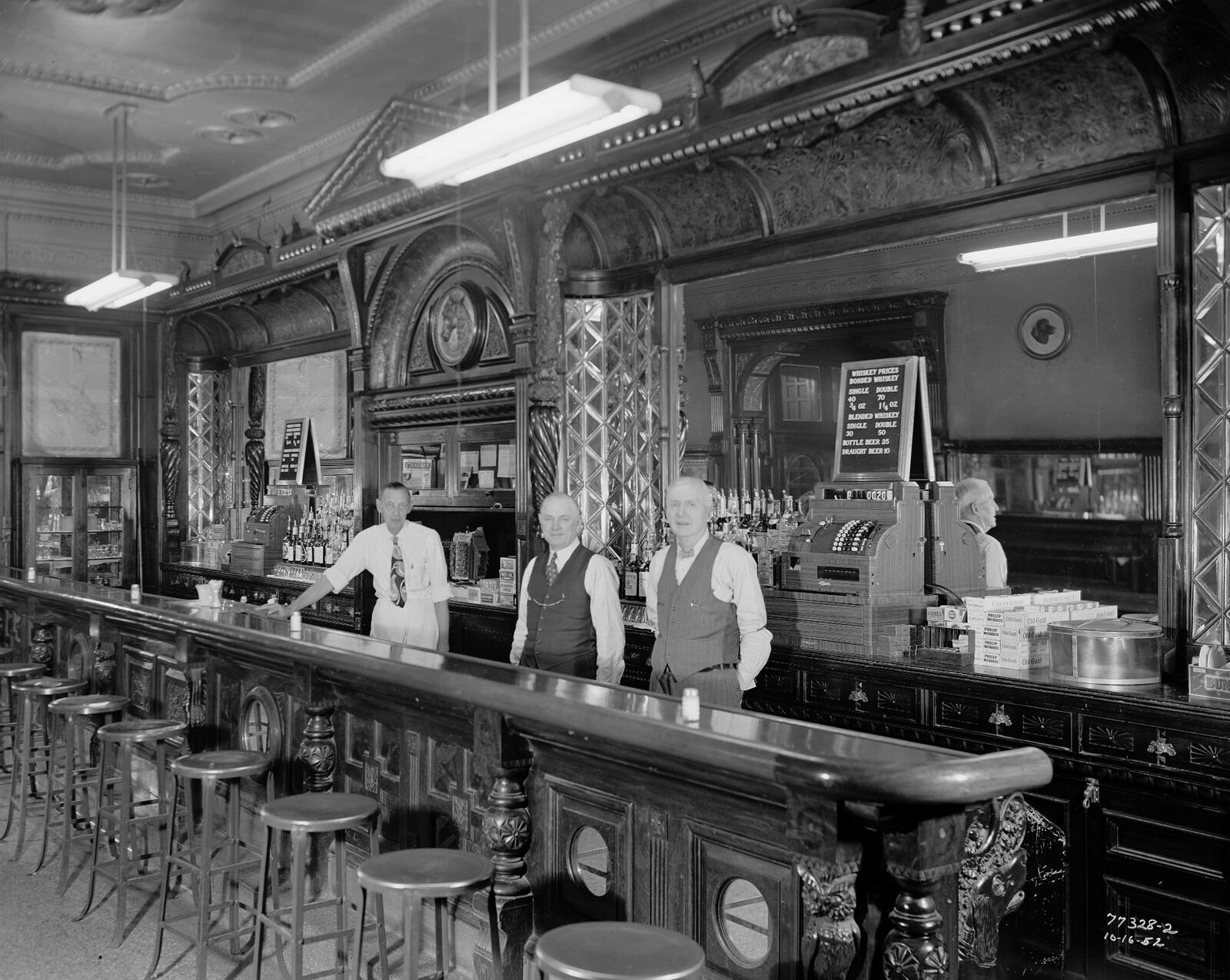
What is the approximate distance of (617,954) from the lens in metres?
2.33

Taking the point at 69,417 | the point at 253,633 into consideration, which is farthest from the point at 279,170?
the point at 253,633

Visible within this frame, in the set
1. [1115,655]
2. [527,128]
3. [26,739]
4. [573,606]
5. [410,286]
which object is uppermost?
[410,286]

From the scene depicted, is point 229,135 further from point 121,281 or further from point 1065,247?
point 1065,247

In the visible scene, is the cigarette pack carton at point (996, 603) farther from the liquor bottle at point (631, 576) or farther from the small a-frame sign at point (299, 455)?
the small a-frame sign at point (299, 455)

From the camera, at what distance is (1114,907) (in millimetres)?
3729

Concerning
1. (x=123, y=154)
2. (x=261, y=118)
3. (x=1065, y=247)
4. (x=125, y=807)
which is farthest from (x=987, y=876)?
(x=123, y=154)

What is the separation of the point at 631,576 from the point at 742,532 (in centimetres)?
82

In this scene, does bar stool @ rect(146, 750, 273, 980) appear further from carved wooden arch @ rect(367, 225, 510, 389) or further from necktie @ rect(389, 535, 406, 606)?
carved wooden arch @ rect(367, 225, 510, 389)

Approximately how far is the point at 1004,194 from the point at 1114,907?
2712mm

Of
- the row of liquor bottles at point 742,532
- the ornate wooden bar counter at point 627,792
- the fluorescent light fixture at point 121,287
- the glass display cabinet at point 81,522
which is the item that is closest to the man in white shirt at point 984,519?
the row of liquor bottles at point 742,532

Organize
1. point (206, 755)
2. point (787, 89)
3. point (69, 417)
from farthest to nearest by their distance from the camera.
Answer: point (69, 417) → point (787, 89) → point (206, 755)

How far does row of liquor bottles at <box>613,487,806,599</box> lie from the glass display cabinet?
21.7 feet

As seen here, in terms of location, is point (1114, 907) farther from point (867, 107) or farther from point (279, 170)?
point (279, 170)

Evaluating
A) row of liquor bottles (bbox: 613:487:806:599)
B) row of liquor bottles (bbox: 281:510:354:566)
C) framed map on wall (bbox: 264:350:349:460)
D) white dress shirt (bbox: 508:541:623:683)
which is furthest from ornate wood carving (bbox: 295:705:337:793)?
framed map on wall (bbox: 264:350:349:460)
